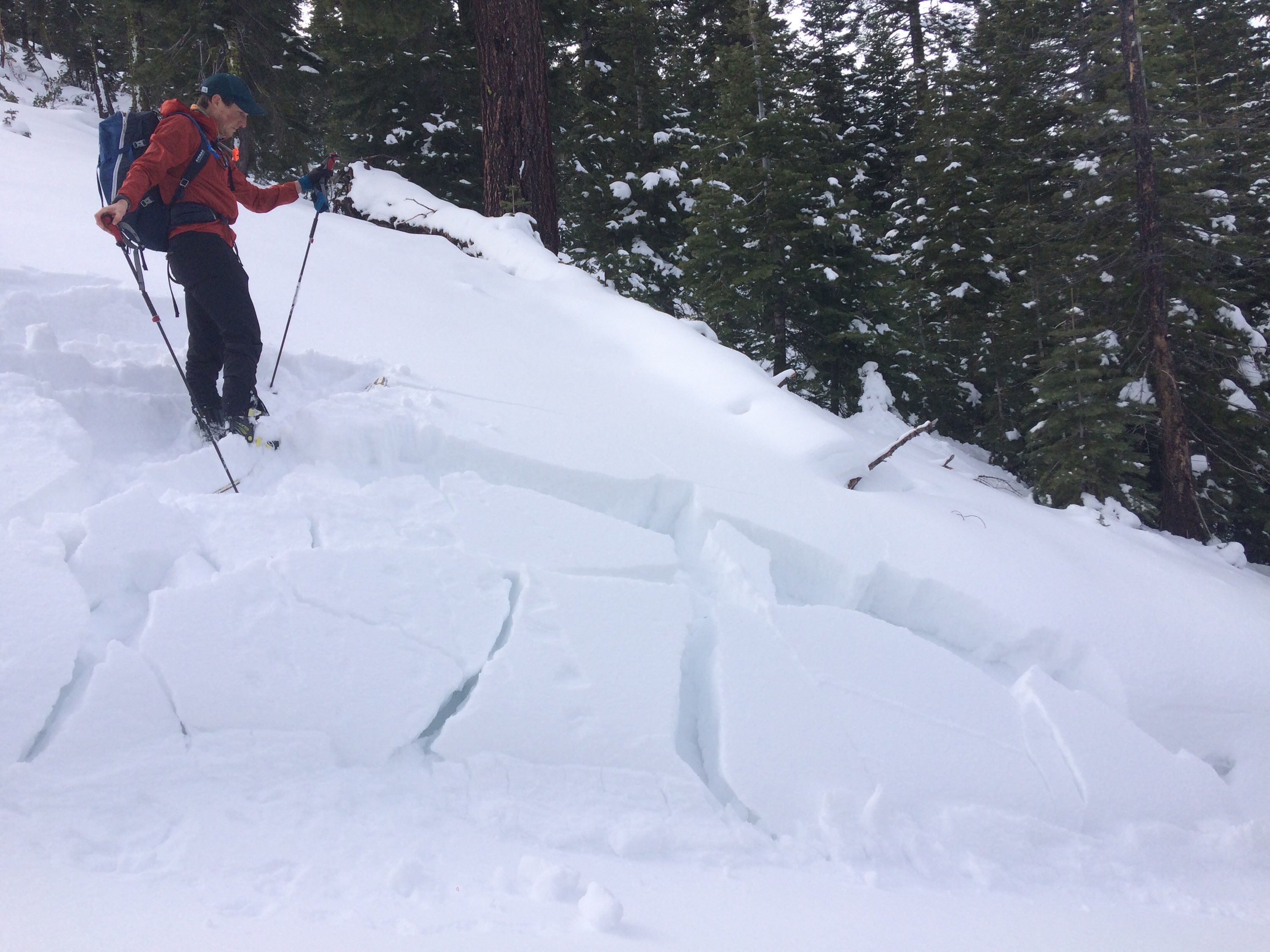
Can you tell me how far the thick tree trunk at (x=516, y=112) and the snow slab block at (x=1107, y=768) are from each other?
23.5 feet

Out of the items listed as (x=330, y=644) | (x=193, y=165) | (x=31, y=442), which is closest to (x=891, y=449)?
(x=330, y=644)

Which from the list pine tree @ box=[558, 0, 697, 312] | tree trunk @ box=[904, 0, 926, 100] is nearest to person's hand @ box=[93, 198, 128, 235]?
pine tree @ box=[558, 0, 697, 312]

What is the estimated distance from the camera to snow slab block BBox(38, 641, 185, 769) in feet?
6.33

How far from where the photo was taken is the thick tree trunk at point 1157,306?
937 centimetres

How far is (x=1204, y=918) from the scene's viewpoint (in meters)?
2.46

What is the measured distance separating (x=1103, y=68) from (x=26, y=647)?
1262 cm

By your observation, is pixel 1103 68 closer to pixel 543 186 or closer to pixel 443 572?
pixel 543 186

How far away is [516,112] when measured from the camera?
833 centimetres

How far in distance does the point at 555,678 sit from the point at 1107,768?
7.57 ft

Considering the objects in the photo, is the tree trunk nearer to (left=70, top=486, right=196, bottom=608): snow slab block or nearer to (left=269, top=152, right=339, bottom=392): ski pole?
(left=269, top=152, right=339, bottom=392): ski pole

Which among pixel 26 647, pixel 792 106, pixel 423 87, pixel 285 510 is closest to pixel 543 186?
pixel 792 106

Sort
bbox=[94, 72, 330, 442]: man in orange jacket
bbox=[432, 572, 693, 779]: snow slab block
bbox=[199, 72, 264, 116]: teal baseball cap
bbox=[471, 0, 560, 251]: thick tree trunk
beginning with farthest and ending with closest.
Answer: bbox=[471, 0, 560, 251]: thick tree trunk
bbox=[199, 72, 264, 116]: teal baseball cap
bbox=[94, 72, 330, 442]: man in orange jacket
bbox=[432, 572, 693, 779]: snow slab block

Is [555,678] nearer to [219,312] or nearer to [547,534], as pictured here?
[547,534]

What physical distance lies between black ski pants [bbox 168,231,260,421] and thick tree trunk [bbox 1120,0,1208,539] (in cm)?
1074
